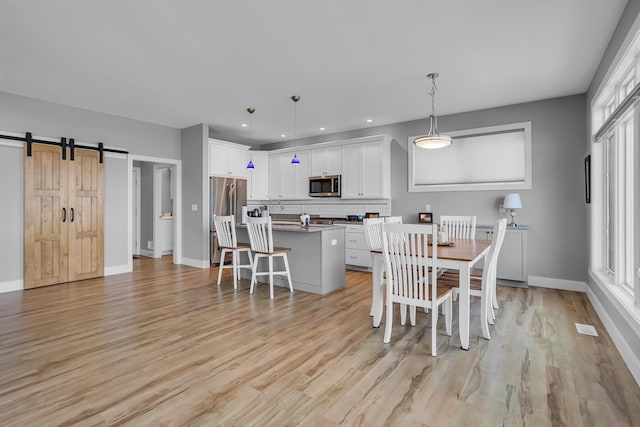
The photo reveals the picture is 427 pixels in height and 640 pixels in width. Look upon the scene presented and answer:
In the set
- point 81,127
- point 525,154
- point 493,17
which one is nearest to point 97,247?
point 81,127

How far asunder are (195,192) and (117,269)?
1843 millimetres

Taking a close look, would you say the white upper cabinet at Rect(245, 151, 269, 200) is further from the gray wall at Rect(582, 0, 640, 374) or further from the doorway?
the gray wall at Rect(582, 0, 640, 374)

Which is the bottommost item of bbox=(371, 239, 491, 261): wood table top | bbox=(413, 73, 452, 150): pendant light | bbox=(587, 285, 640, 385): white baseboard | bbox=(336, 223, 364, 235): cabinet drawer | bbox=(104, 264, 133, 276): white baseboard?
bbox=(587, 285, 640, 385): white baseboard

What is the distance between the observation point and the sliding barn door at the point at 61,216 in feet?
15.1

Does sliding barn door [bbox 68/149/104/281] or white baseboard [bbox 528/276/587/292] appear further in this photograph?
sliding barn door [bbox 68/149/104/281]

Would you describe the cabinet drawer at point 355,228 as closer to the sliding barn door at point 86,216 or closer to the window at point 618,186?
the window at point 618,186

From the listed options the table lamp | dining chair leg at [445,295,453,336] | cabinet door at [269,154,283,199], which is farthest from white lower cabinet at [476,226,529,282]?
cabinet door at [269,154,283,199]

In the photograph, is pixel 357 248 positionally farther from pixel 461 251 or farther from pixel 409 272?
pixel 409 272

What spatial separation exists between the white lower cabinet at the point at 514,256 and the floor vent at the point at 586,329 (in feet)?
4.70

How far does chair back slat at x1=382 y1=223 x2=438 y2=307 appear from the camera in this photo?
258 cm

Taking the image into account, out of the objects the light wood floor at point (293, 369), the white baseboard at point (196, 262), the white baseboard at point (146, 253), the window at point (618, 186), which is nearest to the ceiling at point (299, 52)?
the window at point (618, 186)

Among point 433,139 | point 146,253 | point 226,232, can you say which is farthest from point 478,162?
point 146,253

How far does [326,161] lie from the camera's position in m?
6.63

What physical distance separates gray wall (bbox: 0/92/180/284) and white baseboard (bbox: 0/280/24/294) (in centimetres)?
5
